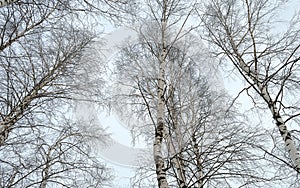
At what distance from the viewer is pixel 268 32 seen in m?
4.43

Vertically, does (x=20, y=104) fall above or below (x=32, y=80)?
below

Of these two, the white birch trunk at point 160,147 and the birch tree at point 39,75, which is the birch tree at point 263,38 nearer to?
the white birch trunk at point 160,147

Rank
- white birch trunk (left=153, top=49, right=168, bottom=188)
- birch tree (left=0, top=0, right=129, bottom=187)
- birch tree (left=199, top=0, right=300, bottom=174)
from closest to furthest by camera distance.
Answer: white birch trunk (left=153, top=49, right=168, bottom=188)
birch tree (left=0, top=0, right=129, bottom=187)
birch tree (left=199, top=0, right=300, bottom=174)

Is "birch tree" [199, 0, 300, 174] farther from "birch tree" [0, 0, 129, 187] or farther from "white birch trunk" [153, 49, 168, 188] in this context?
"birch tree" [0, 0, 129, 187]

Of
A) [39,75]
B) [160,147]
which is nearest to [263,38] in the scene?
[160,147]

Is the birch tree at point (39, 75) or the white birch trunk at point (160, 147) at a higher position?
the birch tree at point (39, 75)

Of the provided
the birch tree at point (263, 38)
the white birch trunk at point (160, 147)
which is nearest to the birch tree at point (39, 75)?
the white birch trunk at point (160, 147)

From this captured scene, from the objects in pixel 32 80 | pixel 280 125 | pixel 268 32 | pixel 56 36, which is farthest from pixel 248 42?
pixel 32 80

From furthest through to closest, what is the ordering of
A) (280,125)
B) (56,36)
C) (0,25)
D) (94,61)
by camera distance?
(94,61) → (56,36) → (0,25) → (280,125)

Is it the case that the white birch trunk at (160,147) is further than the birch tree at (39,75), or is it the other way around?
the birch tree at (39,75)

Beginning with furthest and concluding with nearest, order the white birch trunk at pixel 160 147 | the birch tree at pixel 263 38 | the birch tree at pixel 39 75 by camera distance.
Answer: the birch tree at pixel 263 38, the birch tree at pixel 39 75, the white birch trunk at pixel 160 147

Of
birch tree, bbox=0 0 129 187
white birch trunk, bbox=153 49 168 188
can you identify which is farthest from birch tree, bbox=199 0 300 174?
birch tree, bbox=0 0 129 187

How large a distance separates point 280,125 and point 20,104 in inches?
135

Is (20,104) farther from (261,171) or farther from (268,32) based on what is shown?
(268,32)
